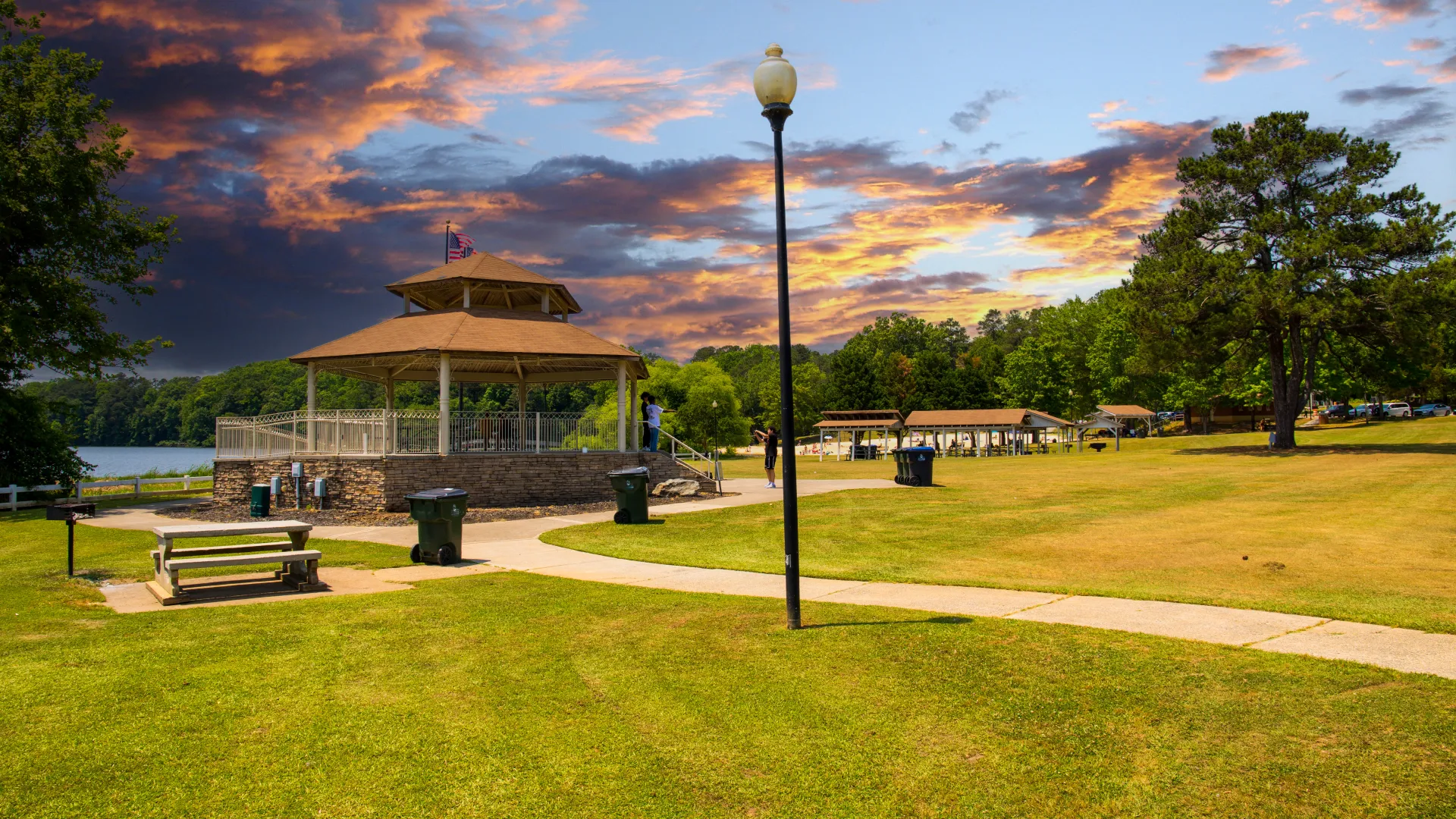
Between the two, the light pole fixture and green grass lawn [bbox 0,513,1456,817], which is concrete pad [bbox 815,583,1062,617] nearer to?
green grass lawn [bbox 0,513,1456,817]

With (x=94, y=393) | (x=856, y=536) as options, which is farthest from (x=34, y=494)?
(x=94, y=393)

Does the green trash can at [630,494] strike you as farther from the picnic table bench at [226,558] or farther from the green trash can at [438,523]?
the picnic table bench at [226,558]

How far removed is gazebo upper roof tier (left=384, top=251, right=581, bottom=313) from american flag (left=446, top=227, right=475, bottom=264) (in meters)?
1.19

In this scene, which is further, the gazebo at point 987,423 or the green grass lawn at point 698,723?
the gazebo at point 987,423

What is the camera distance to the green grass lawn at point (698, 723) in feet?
15.0

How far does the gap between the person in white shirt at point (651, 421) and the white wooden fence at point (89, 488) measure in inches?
809

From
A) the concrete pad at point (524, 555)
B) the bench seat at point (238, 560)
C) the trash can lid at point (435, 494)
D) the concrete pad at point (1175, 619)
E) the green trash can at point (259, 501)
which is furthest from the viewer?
the green trash can at point (259, 501)

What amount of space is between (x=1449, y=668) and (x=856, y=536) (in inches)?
399

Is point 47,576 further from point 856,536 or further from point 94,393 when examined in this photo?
point 94,393

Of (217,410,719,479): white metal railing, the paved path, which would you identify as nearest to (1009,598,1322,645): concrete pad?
the paved path

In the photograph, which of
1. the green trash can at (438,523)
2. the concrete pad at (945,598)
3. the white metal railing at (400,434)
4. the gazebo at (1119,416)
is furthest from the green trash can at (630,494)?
the gazebo at (1119,416)

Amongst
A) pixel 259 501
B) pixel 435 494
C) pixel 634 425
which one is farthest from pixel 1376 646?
pixel 259 501

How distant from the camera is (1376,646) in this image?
23.5ft

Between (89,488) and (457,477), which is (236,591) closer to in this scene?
(457,477)
